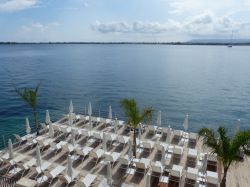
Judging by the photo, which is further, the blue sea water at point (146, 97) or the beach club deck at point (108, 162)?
the blue sea water at point (146, 97)

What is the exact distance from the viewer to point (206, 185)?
10.5 m

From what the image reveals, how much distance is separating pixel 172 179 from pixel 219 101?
87.9 feet

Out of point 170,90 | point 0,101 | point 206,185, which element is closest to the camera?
point 206,185

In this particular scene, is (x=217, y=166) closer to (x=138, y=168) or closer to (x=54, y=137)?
(x=138, y=168)

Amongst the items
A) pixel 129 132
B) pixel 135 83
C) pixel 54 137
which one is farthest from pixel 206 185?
pixel 135 83

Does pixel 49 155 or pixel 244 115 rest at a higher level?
pixel 49 155

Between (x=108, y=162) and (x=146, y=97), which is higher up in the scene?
(x=108, y=162)

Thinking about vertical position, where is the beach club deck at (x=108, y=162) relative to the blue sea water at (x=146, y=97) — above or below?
above

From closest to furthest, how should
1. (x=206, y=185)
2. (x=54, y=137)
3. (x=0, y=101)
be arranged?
(x=206, y=185), (x=54, y=137), (x=0, y=101)

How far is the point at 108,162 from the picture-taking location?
9852mm

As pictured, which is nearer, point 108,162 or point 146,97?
point 108,162

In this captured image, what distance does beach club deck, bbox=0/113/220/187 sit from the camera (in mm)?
10578

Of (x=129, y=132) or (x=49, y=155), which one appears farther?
(x=129, y=132)

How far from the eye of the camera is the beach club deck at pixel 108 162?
1058cm
